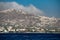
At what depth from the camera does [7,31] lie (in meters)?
14.9

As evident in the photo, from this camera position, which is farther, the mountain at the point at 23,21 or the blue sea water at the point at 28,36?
the blue sea water at the point at 28,36

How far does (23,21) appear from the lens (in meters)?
14.7

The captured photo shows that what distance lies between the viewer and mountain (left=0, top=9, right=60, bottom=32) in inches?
579

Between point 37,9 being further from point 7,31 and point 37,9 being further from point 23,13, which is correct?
point 7,31

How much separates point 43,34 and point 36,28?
0.67 meters

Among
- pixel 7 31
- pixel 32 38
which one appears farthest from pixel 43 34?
pixel 7 31

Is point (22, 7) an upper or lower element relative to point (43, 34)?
upper

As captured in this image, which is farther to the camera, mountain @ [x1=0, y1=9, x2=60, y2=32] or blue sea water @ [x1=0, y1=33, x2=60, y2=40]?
blue sea water @ [x1=0, y1=33, x2=60, y2=40]

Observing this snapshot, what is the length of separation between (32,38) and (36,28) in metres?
0.60

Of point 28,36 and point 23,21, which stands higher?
point 23,21

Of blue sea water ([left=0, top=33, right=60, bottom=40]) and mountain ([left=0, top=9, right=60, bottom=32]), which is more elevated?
mountain ([left=0, top=9, right=60, bottom=32])

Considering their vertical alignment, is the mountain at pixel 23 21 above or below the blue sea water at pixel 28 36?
above

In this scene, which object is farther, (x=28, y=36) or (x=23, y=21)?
(x=28, y=36)

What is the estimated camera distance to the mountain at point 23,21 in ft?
48.2
